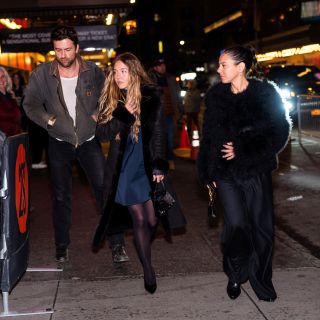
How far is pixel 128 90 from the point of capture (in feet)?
16.0

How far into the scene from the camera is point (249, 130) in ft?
15.1

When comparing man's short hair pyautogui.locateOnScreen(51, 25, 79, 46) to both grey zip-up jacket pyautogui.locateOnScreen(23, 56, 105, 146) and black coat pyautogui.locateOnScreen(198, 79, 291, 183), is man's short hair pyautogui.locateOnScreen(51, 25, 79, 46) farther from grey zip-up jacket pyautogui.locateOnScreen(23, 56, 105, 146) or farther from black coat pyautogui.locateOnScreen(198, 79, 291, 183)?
black coat pyautogui.locateOnScreen(198, 79, 291, 183)

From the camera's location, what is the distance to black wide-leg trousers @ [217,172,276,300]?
4672mm

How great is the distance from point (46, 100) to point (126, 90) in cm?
114

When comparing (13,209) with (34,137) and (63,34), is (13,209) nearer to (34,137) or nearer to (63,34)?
(63,34)

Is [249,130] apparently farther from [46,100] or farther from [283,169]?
[283,169]

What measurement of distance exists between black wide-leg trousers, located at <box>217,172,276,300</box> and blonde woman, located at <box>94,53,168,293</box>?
595 mm

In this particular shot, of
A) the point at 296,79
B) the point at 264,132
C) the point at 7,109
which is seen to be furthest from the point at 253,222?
the point at 296,79

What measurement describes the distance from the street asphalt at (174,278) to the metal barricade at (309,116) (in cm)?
651

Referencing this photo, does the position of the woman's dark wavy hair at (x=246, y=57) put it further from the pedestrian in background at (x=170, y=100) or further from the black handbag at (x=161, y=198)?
the pedestrian in background at (x=170, y=100)

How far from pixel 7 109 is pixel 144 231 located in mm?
2996

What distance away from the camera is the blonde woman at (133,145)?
16.0ft

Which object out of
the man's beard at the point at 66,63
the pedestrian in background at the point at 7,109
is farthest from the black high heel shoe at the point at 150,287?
the pedestrian in background at the point at 7,109

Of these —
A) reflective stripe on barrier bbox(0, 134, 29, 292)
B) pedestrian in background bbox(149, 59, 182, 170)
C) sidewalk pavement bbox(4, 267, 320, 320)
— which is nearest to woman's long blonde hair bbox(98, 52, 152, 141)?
reflective stripe on barrier bbox(0, 134, 29, 292)
